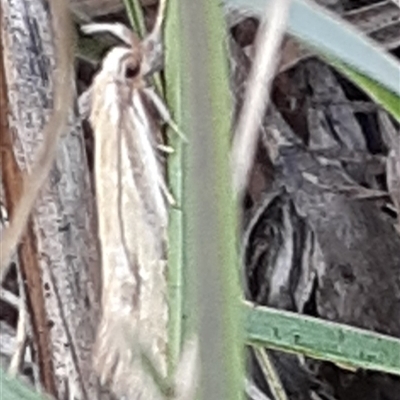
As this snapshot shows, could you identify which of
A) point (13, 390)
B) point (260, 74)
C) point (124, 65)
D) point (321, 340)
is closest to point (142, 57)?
Result: point (124, 65)

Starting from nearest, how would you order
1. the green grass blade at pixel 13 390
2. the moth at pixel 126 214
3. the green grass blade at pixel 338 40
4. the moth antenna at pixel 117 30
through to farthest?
the green grass blade at pixel 13 390 → the green grass blade at pixel 338 40 → the moth at pixel 126 214 → the moth antenna at pixel 117 30

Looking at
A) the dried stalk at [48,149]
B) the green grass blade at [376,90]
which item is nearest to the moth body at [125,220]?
the green grass blade at [376,90]

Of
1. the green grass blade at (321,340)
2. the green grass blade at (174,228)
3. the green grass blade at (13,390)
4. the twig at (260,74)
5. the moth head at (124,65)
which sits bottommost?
the green grass blade at (321,340)

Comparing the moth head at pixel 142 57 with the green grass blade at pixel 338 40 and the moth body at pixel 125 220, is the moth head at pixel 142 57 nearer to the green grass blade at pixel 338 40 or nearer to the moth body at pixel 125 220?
the moth body at pixel 125 220

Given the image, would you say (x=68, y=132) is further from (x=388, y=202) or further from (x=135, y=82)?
(x=388, y=202)

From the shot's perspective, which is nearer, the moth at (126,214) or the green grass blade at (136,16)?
the moth at (126,214)

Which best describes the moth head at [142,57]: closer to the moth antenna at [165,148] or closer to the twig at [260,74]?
the moth antenna at [165,148]

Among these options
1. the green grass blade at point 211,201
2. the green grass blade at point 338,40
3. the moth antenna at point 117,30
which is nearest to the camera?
the green grass blade at point 211,201

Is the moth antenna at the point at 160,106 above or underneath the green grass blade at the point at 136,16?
underneath
